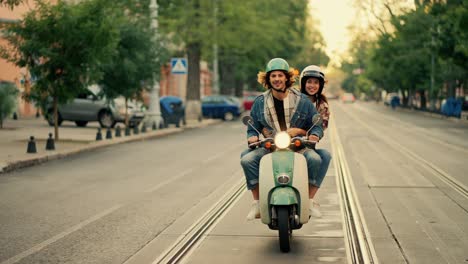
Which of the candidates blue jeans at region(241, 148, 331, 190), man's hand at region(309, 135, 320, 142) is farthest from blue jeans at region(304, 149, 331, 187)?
man's hand at region(309, 135, 320, 142)

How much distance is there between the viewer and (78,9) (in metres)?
20.1

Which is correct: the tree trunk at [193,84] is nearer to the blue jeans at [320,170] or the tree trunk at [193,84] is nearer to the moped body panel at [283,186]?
the blue jeans at [320,170]

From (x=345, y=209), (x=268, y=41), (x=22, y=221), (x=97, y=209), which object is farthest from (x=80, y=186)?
(x=268, y=41)

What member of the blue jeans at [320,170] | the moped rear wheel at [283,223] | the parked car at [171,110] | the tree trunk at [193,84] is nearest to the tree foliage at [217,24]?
the tree trunk at [193,84]

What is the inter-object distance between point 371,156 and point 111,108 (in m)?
14.8

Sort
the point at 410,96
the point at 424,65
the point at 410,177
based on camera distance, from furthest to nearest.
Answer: the point at 410,96
the point at 424,65
the point at 410,177

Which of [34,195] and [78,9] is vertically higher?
[78,9]

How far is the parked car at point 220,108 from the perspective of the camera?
1710 inches

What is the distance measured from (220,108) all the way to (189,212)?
1341 inches

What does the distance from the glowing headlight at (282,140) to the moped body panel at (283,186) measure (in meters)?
0.13

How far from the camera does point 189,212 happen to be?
9.45 m

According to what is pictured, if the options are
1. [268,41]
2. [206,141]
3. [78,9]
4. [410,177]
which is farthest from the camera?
[268,41]

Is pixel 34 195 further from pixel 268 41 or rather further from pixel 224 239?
pixel 268 41

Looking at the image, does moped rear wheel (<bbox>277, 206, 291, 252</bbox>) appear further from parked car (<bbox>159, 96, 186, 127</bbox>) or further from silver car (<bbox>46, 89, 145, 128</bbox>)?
parked car (<bbox>159, 96, 186, 127</bbox>)
